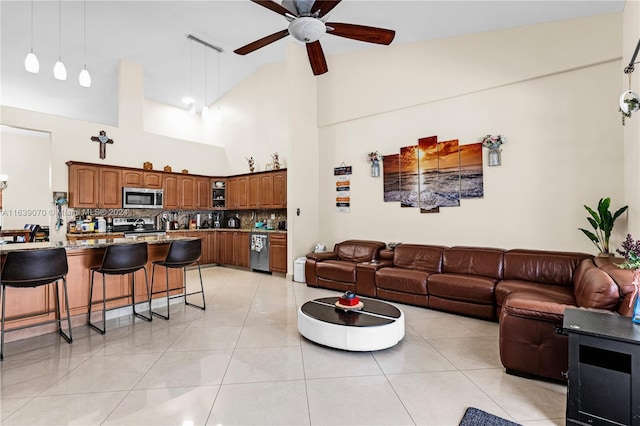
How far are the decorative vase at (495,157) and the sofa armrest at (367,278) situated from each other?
7.07 ft

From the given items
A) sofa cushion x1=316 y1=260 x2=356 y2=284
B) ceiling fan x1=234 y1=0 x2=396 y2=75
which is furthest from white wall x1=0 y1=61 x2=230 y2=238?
ceiling fan x1=234 y1=0 x2=396 y2=75

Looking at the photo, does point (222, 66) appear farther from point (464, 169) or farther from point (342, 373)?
point (342, 373)

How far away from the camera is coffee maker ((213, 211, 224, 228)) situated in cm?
840

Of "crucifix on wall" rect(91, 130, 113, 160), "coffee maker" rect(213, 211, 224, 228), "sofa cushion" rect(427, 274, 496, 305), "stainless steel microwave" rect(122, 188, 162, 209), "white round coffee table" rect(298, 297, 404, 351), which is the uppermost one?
"crucifix on wall" rect(91, 130, 113, 160)

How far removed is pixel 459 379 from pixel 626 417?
0.96 metres

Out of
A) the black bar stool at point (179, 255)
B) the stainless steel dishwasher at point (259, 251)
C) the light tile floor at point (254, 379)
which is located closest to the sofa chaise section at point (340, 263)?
the stainless steel dishwasher at point (259, 251)

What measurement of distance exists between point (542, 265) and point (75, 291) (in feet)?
18.3

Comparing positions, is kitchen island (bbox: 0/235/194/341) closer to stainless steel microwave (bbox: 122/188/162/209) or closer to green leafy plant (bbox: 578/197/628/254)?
stainless steel microwave (bbox: 122/188/162/209)

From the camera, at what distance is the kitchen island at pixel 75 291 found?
10.6 ft

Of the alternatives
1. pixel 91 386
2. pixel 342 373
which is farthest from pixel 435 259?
pixel 91 386

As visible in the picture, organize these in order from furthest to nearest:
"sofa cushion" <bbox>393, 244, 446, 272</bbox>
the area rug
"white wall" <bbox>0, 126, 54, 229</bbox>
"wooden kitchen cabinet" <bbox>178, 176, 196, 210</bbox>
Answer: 1. "white wall" <bbox>0, 126, 54, 229</bbox>
2. "wooden kitchen cabinet" <bbox>178, 176, 196, 210</bbox>
3. "sofa cushion" <bbox>393, 244, 446, 272</bbox>
4. the area rug

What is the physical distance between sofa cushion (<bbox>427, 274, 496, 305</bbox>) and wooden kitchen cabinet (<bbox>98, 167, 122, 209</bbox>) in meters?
6.23

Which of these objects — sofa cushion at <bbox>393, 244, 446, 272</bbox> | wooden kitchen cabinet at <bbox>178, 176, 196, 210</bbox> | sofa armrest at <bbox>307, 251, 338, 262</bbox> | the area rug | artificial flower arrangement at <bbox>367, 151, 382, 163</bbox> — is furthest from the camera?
wooden kitchen cabinet at <bbox>178, 176, 196, 210</bbox>

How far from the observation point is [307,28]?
296cm
